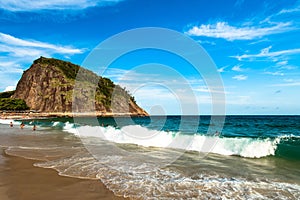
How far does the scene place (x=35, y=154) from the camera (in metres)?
14.1

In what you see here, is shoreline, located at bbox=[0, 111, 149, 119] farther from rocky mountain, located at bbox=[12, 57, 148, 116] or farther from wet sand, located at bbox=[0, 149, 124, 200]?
wet sand, located at bbox=[0, 149, 124, 200]

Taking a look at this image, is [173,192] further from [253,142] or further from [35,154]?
[253,142]

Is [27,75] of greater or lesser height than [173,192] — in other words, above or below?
above

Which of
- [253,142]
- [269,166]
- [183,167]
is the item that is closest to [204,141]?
[253,142]

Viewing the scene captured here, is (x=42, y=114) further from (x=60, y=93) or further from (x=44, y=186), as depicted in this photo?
(x=44, y=186)

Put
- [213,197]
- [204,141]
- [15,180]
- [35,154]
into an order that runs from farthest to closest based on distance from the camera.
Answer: [204,141] < [35,154] < [15,180] < [213,197]

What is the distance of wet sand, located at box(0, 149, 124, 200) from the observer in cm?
694

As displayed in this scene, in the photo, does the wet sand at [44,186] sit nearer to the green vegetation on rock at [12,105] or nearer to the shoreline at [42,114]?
the shoreline at [42,114]

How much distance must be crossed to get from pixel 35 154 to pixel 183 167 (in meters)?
8.46

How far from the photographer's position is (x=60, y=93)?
12319 centimetres

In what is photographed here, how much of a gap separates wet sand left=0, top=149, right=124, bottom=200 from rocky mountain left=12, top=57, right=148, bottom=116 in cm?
11502

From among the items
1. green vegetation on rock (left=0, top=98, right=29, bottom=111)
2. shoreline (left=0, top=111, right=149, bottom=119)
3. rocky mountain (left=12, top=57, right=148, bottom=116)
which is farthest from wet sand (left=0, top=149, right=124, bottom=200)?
rocky mountain (left=12, top=57, right=148, bottom=116)

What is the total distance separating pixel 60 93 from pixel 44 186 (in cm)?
12256

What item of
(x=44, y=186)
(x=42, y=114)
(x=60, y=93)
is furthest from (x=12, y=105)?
(x=44, y=186)
